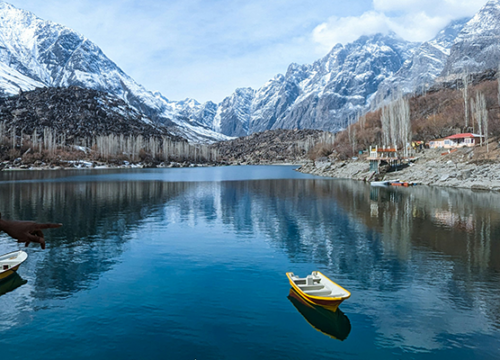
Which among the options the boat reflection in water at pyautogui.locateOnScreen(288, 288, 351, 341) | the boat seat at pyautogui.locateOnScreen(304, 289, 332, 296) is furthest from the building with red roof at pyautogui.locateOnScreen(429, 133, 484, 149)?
the boat reflection in water at pyautogui.locateOnScreen(288, 288, 351, 341)

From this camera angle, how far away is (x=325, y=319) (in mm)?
16141

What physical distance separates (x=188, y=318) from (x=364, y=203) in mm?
41586

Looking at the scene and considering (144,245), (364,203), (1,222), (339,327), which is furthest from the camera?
(364,203)

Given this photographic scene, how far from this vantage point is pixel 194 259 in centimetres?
2588

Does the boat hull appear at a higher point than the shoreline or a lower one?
lower

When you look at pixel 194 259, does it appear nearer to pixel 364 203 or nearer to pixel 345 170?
pixel 364 203

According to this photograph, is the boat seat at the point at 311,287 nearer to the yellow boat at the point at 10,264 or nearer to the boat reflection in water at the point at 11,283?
the boat reflection in water at the point at 11,283

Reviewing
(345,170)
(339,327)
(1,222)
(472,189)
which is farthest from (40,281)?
(345,170)

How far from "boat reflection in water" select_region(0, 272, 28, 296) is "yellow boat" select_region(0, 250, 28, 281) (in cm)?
25

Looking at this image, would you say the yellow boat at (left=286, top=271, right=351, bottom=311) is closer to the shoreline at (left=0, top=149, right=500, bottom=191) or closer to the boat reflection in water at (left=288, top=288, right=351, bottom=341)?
the boat reflection in water at (left=288, top=288, right=351, bottom=341)

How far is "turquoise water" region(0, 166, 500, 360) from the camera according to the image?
46.6ft

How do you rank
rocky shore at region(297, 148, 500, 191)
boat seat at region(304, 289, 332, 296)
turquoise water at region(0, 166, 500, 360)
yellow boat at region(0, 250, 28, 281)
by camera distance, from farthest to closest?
rocky shore at region(297, 148, 500, 191) → yellow boat at region(0, 250, 28, 281) → boat seat at region(304, 289, 332, 296) → turquoise water at region(0, 166, 500, 360)

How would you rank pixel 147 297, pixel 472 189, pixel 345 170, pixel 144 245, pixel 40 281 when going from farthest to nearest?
pixel 345 170 < pixel 472 189 < pixel 144 245 < pixel 40 281 < pixel 147 297

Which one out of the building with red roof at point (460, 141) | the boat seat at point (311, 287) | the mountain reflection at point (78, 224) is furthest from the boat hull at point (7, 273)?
the building with red roof at point (460, 141)
